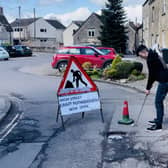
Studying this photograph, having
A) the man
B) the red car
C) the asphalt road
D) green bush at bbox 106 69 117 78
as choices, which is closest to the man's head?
the man

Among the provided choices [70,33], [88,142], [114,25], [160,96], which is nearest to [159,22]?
[114,25]

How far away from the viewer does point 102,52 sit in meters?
17.7

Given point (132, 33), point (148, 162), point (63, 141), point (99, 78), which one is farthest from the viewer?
point (132, 33)

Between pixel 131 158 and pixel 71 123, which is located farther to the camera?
pixel 71 123

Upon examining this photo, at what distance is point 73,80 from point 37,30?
67.6 metres

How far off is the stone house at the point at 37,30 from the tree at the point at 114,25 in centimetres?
2914

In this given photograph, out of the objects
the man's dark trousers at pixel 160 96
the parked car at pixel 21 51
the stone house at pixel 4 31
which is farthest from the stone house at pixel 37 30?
the man's dark trousers at pixel 160 96

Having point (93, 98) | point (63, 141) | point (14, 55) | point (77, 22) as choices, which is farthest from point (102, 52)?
point (77, 22)

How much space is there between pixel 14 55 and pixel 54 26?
37.3 metres

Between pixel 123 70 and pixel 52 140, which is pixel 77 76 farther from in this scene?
pixel 123 70

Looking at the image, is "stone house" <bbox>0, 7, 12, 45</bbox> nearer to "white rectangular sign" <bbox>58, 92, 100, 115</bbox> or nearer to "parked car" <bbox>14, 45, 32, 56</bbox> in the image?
"parked car" <bbox>14, 45, 32, 56</bbox>

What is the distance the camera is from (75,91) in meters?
6.38

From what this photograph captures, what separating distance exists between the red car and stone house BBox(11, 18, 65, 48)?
5173cm

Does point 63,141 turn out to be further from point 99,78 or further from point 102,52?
point 102,52
